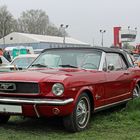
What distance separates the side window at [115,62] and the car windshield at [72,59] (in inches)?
11.5

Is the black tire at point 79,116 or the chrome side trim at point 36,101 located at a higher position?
the chrome side trim at point 36,101

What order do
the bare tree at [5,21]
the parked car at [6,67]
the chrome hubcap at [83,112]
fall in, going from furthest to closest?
the bare tree at [5,21]
the parked car at [6,67]
the chrome hubcap at [83,112]

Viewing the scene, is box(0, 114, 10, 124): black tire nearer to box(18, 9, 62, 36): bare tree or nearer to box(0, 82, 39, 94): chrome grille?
box(0, 82, 39, 94): chrome grille

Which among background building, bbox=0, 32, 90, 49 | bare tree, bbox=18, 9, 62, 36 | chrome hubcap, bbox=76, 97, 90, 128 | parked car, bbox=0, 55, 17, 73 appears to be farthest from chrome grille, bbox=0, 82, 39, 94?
bare tree, bbox=18, 9, 62, 36

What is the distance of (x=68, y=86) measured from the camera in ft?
20.9

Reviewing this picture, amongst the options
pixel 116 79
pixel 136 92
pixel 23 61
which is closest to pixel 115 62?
pixel 116 79

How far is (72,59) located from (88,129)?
63.0 inches

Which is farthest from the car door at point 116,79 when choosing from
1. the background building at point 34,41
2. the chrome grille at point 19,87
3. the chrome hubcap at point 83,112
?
the background building at point 34,41

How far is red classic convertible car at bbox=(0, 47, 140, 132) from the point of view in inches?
250

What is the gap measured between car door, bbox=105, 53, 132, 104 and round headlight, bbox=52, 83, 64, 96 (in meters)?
1.57

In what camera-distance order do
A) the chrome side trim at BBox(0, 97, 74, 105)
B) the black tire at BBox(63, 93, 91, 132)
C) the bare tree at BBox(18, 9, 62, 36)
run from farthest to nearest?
the bare tree at BBox(18, 9, 62, 36) → the black tire at BBox(63, 93, 91, 132) → the chrome side trim at BBox(0, 97, 74, 105)

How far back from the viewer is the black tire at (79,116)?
6562mm

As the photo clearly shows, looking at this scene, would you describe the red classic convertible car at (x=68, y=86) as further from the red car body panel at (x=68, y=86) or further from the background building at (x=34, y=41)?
the background building at (x=34, y=41)

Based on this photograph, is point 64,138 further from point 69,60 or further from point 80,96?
point 69,60
